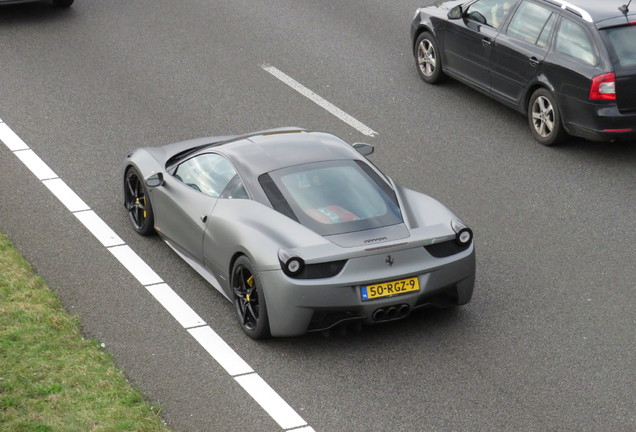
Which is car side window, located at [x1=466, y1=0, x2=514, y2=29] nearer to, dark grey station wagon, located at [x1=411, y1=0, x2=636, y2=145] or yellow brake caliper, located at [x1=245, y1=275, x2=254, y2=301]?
dark grey station wagon, located at [x1=411, y1=0, x2=636, y2=145]

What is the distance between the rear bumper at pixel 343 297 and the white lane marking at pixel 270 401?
1.59 feet

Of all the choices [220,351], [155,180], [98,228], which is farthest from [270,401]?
[98,228]

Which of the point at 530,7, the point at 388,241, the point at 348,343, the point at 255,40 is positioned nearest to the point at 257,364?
the point at 348,343

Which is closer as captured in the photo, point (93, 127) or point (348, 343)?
point (348, 343)

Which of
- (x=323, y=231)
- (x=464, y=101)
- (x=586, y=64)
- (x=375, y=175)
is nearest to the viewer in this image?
(x=323, y=231)

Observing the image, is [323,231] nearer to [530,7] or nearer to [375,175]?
[375,175]

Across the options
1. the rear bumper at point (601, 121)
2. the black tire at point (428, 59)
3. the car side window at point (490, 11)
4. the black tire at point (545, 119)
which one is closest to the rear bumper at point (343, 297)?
the rear bumper at point (601, 121)

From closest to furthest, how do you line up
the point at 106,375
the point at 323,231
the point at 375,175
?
the point at 106,375 → the point at 323,231 → the point at 375,175

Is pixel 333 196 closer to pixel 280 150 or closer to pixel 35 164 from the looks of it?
pixel 280 150

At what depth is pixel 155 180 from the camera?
10469 millimetres

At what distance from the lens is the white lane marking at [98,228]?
36.0ft

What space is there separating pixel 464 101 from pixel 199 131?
11.7 feet

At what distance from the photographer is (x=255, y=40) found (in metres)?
17.1

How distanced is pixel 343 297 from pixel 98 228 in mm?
3530
